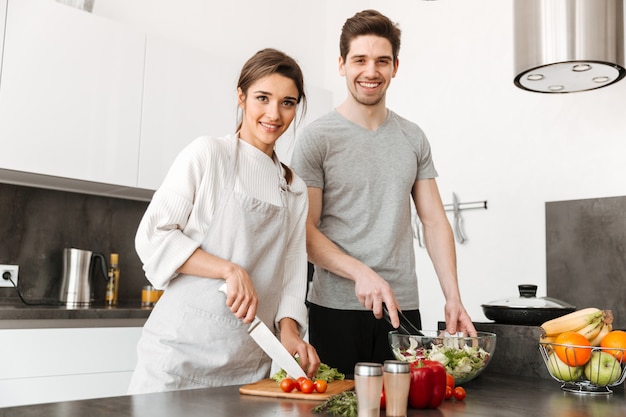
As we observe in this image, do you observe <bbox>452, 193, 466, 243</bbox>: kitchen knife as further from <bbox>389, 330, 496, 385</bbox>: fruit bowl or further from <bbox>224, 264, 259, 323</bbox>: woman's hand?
<bbox>224, 264, 259, 323</bbox>: woman's hand

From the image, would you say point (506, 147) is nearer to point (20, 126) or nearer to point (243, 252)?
point (243, 252)

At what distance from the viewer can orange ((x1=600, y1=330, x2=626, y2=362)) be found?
122 centimetres

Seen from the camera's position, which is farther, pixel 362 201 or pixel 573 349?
pixel 362 201

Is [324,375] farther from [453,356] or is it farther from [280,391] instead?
[453,356]

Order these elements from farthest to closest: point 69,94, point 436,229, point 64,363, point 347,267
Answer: point 69,94 → point 64,363 → point 436,229 → point 347,267

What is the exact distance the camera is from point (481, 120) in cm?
313

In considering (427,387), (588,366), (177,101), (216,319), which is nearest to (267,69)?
(216,319)

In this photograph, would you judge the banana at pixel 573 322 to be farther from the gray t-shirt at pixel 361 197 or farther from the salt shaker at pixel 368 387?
the salt shaker at pixel 368 387

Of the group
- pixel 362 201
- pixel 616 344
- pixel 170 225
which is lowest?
pixel 616 344

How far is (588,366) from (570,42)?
1.38m

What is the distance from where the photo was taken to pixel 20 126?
2492 millimetres

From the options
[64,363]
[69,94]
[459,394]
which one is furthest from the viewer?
[69,94]

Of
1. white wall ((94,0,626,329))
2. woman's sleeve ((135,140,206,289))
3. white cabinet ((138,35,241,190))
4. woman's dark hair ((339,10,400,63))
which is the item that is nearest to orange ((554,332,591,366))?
woman's sleeve ((135,140,206,289))

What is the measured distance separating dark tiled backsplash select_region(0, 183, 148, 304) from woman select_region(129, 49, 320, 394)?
A: 1617 millimetres
